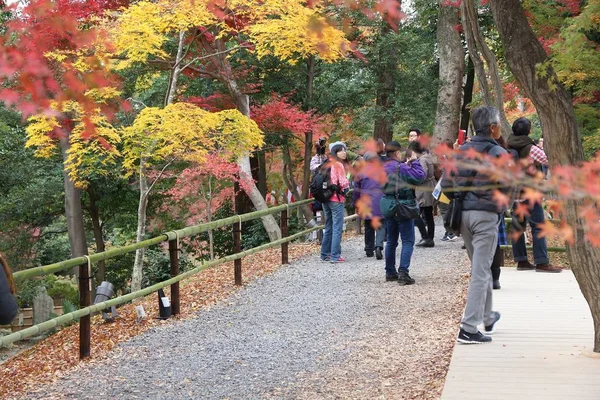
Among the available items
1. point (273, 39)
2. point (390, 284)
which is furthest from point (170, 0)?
point (390, 284)

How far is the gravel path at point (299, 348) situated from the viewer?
6.34 meters

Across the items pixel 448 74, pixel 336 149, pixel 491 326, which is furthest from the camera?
pixel 448 74

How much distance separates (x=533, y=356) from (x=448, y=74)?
15341 millimetres

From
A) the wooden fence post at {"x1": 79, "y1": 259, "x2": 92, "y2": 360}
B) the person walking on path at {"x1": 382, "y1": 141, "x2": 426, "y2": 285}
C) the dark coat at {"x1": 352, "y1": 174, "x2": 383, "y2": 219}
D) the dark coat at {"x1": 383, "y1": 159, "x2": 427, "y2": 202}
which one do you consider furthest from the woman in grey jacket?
the dark coat at {"x1": 352, "y1": 174, "x2": 383, "y2": 219}

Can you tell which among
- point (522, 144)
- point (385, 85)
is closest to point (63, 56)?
point (522, 144)

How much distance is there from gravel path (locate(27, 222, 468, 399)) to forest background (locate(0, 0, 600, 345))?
2.77 metres

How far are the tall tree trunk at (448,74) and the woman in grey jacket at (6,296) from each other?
17011 mm

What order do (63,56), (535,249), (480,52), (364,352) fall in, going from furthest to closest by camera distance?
(63,56) → (535,249) → (480,52) → (364,352)

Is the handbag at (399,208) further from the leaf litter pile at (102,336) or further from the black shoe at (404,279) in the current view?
the leaf litter pile at (102,336)

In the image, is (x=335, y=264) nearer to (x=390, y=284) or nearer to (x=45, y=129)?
(x=390, y=284)

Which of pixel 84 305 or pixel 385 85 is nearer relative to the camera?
pixel 84 305

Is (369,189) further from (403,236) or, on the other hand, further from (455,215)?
(455,215)

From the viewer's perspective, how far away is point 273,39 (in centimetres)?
1533

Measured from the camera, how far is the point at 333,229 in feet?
43.0
